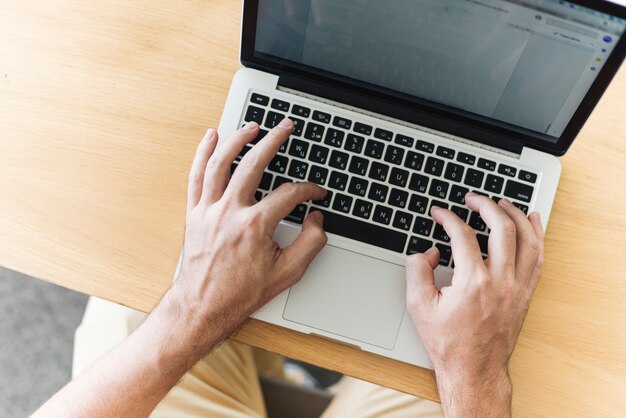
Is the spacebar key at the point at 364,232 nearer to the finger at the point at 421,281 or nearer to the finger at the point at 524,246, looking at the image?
the finger at the point at 421,281

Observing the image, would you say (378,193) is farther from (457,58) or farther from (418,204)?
(457,58)

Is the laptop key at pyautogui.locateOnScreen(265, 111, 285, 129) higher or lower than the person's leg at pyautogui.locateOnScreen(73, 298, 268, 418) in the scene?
higher

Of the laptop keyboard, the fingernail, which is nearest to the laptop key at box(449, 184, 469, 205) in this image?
the laptop keyboard

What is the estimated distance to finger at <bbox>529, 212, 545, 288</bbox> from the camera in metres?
0.65

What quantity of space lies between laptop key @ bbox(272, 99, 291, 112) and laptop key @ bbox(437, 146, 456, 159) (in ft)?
0.63

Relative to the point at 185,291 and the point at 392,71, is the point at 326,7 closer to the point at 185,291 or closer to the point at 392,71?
the point at 392,71

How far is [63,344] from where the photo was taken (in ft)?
4.05

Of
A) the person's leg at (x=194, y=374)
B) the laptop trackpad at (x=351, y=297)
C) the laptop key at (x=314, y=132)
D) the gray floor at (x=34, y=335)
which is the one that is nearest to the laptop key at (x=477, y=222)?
the laptop trackpad at (x=351, y=297)

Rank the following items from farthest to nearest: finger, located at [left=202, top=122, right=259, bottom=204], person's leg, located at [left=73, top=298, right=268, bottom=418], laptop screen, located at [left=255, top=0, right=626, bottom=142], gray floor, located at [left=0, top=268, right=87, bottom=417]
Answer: gray floor, located at [left=0, top=268, right=87, bottom=417], person's leg, located at [left=73, top=298, right=268, bottom=418], finger, located at [left=202, top=122, right=259, bottom=204], laptop screen, located at [left=255, top=0, right=626, bottom=142]

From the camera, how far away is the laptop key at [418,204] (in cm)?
66

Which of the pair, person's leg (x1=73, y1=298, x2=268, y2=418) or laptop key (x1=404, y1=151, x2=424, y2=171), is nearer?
laptop key (x1=404, y1=151, x2=424, y2=171)

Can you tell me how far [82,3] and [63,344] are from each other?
81 centimetres

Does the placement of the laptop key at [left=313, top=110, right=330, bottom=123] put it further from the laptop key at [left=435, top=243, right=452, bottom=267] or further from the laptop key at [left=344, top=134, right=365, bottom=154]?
the laptop key at [left=435, top=243, right=452, bottom=267]

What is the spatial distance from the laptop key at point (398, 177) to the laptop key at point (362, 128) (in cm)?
6
